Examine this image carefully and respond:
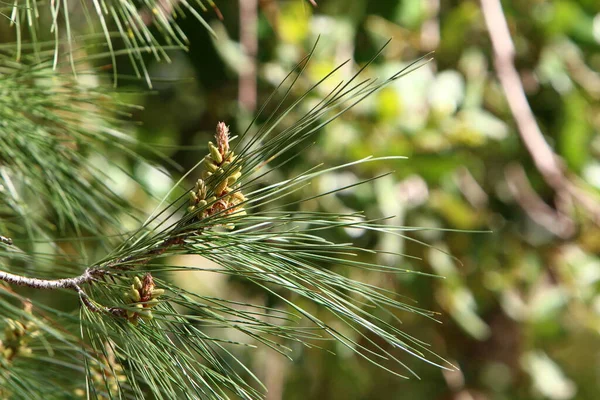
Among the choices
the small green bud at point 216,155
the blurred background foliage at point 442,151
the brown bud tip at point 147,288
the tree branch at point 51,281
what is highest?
the blurred background foliage at point 442,151

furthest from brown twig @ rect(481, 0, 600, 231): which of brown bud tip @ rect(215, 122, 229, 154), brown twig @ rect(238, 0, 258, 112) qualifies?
brown bud tip @ rect(215, 122, 229, 154)

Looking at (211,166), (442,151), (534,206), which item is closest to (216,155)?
(211,166)

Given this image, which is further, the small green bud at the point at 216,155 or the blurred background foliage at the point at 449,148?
the blurred background foliage at the point at 449,148

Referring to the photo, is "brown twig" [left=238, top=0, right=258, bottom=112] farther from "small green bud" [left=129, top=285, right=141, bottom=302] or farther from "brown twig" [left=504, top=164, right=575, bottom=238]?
"small green bud" [left=129, top=285, right=141, bottom=302]

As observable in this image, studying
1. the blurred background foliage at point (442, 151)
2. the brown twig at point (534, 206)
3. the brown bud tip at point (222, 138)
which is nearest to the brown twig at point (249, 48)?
the blurred background foliage at point (442, 151)

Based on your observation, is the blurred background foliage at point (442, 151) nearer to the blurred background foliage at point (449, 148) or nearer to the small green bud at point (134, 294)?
the blurred background foliage at point (449, 148)

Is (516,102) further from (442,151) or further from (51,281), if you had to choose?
(51,281)
